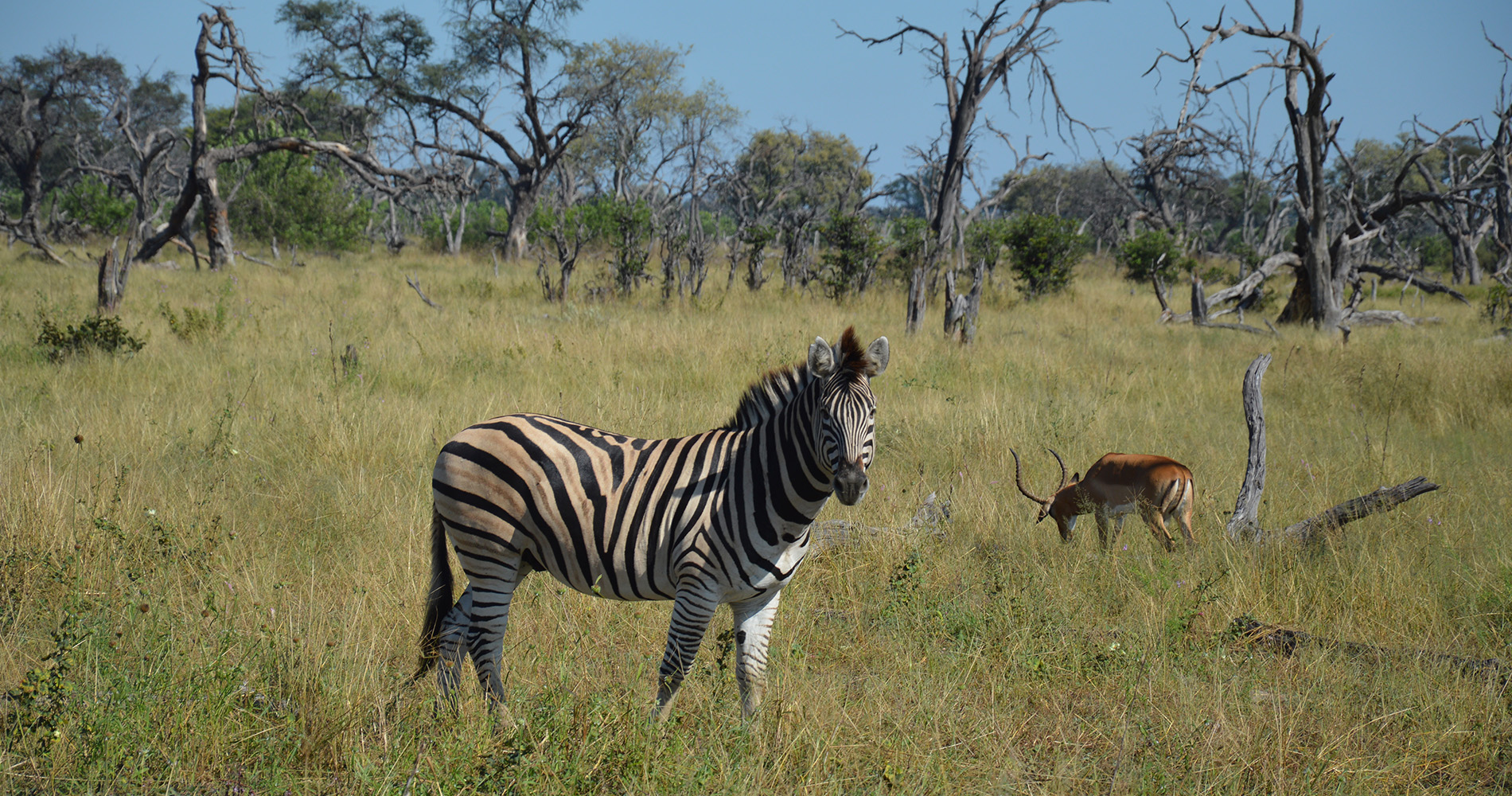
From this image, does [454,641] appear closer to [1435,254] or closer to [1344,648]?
[1344,648]

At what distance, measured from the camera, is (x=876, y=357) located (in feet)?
9.16

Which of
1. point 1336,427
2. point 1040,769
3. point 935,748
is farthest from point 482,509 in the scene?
point 1336,427

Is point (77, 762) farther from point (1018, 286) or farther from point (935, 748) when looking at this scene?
point (1018, 286)

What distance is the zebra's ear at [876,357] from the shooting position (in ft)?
9.05

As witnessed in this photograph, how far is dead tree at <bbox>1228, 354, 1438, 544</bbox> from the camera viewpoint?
4.16 m

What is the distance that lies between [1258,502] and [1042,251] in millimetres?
13730

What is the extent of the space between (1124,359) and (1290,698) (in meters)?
7.93

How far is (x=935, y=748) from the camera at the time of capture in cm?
280

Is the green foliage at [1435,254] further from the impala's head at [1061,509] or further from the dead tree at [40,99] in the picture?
the dead tree at [40,99]

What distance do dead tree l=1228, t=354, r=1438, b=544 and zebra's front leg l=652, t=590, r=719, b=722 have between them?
3373mm

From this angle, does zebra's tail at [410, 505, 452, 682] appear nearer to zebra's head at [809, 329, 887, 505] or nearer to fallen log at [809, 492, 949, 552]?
zebra's head at [809, 329, 887, 505]

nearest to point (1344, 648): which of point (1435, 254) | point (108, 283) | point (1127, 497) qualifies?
point (1127, 497)

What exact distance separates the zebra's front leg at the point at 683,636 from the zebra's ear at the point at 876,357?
94cm

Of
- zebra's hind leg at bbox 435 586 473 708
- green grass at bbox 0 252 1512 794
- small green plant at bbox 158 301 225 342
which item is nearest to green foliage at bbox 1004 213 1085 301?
green grass at bbox 0 252 1512 794
